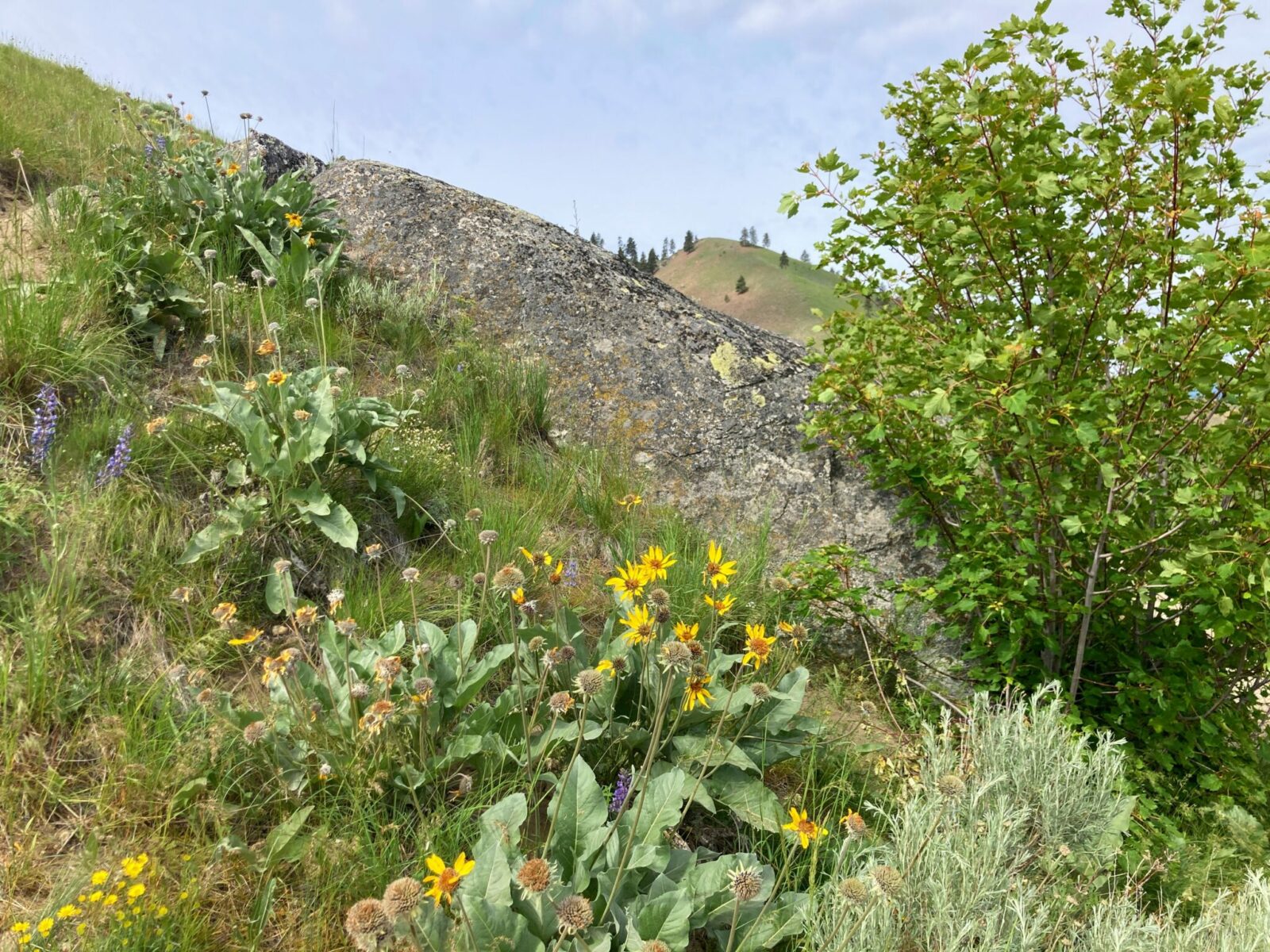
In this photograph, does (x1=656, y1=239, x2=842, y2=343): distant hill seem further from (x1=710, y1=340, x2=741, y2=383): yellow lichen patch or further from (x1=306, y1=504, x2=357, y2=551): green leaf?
(x1=306, y1=504, x2=357, y2=551): green leaf

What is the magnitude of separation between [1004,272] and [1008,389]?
2.23 ft

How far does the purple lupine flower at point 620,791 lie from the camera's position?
7.40 feet

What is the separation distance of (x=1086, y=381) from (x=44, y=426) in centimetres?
411

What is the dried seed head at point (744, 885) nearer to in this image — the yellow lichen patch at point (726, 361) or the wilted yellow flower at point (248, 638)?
the wilted yellow flower at point (248, 638)

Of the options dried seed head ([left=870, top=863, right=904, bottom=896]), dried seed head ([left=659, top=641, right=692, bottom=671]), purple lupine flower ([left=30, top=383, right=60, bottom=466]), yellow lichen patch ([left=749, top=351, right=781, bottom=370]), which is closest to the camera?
dried seed head ([left=870, top=863, right=904, bottom=896])

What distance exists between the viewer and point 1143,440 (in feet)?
9.33

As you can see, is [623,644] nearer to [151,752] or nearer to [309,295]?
[151,752]

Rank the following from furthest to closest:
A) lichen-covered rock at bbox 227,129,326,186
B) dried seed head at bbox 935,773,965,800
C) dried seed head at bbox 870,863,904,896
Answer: lichen-covered rock at bbox 227,129,326,186, dried seed head at bbox 935,773,965,800, dried seed head at bbox 870,863,904,896

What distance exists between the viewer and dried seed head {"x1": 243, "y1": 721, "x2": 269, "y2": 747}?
6.57ft

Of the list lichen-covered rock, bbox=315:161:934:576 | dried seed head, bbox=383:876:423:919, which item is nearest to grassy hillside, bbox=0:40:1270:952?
dried seed head, bbox=383:876:423:919

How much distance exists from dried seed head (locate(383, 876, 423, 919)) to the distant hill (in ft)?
309

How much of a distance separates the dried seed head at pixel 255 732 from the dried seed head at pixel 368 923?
0.96 m

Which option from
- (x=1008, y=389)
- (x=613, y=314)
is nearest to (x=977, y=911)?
(x=1008, y=389)

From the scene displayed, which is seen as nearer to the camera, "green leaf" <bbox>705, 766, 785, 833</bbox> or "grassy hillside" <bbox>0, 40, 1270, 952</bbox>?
"grassy hillside" <bbox>0, 40, 1270, 952</bbox>
